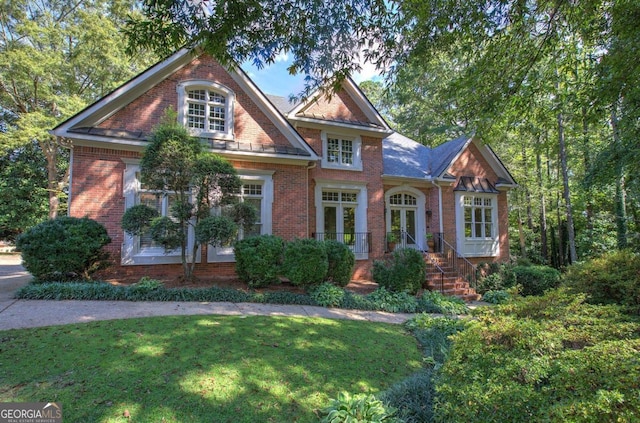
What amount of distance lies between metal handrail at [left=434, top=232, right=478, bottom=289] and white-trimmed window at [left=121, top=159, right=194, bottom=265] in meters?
10.3

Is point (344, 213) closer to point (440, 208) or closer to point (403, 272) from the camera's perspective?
point (403, 272)

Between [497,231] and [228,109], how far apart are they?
13657 mm

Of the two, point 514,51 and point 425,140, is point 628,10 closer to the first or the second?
point 514,51

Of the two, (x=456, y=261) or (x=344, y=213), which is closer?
(x=344, y=213)

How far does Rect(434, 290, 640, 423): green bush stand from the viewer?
1.84 m

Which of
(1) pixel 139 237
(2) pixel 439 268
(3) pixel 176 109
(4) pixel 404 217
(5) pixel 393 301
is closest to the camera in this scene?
(5) pixel 393 301

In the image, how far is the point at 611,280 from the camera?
5.57 metres

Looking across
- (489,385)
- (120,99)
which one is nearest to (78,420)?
(489,385)

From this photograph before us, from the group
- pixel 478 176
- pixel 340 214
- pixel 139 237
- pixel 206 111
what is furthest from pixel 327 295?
pixel 478 176

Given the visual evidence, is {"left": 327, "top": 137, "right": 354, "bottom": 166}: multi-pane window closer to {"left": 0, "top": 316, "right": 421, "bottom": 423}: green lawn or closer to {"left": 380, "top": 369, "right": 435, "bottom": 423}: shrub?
{"left": 0, "top": 316, "right": 421, "bottom": 423}: green lawn

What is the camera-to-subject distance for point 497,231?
52.1 feet

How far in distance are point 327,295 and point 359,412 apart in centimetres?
546

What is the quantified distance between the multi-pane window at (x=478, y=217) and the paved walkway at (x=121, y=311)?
886 cm

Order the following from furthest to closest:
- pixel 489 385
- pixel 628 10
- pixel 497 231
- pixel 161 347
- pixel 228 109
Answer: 1. pixel 497 231
2. pixel 228 109
3. pixel 628 10
4. pixel 161 347
5. pixel 489 385
